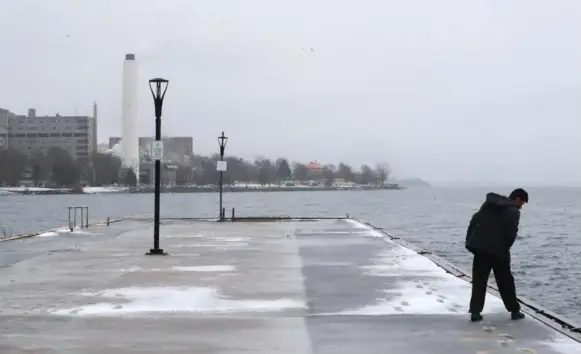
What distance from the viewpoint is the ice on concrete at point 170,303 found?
34.7 ft

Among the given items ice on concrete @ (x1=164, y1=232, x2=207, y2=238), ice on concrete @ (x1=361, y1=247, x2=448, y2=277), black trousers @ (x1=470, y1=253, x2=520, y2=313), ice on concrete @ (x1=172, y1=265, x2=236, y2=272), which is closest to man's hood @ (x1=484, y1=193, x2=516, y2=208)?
black trousers @ (x1=470, y1=253, x2=520, y2=313)

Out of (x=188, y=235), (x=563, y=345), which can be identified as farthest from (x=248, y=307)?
(x=188, y=235)

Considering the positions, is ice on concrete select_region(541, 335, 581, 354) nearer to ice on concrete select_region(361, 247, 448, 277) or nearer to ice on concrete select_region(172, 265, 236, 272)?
ice on concrete select_region(361, 247, 448, 277)

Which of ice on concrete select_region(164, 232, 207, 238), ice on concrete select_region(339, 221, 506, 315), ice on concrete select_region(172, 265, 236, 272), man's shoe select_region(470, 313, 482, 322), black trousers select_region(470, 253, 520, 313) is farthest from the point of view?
ice on concrete select_region(164, 232, 207, 238)

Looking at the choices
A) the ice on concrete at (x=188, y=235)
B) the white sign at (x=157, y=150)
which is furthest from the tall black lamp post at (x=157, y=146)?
the ice on concrete at (x=188, y=235)

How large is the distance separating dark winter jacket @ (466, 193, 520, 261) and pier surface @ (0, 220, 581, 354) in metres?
0.90

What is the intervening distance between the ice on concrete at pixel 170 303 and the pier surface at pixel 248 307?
0.02 metres

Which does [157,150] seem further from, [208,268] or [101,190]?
[101,190]

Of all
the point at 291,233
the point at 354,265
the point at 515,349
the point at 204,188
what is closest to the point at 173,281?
the point at 354,265

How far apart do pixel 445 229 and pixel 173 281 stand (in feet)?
128

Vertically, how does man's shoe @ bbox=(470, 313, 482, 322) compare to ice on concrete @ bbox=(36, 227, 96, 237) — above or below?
above

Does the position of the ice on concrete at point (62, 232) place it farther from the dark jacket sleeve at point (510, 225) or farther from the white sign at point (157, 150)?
the dark jacket sleeve at point (510, 225)

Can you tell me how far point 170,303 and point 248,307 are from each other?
116 centimetres

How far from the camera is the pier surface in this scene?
8.47 meters
